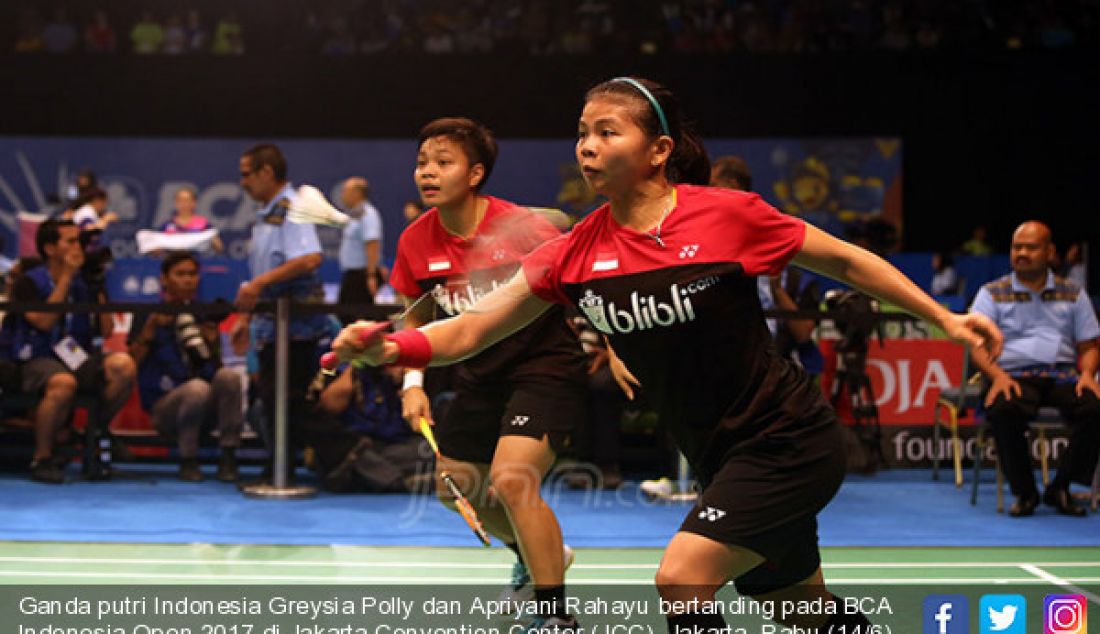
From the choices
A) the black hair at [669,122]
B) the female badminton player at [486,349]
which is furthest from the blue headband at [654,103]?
the female badminton player at [486,349]

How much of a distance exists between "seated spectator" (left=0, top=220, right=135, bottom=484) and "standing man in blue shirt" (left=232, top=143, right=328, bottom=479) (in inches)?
40.4

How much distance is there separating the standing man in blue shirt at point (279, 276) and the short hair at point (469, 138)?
3040 millimetres

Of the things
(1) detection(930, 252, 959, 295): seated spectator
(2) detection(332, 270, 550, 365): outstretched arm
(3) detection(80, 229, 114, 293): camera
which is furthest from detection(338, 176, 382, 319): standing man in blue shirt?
(2) detection(332, 270, 550, 365): outstretched arm

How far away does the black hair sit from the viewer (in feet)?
10.9

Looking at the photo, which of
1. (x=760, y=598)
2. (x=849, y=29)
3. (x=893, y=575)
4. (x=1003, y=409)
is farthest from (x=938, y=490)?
(x=849, y=29)

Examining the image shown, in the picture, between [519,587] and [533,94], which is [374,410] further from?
[533,94]

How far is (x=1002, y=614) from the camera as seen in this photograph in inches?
198

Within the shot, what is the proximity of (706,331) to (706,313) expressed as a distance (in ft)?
0.15

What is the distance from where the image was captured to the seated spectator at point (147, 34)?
1780 cm

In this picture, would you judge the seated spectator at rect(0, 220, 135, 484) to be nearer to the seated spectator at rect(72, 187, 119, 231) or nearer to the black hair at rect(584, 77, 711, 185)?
the seated spectator at rect(72, 187, 119, 231)

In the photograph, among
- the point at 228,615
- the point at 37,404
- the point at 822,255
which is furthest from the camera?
the point at 37,404

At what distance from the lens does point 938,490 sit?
860 centimetres

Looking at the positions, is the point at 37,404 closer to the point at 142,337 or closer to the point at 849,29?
the point at 142,337

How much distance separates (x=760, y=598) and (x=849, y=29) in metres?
15.4
